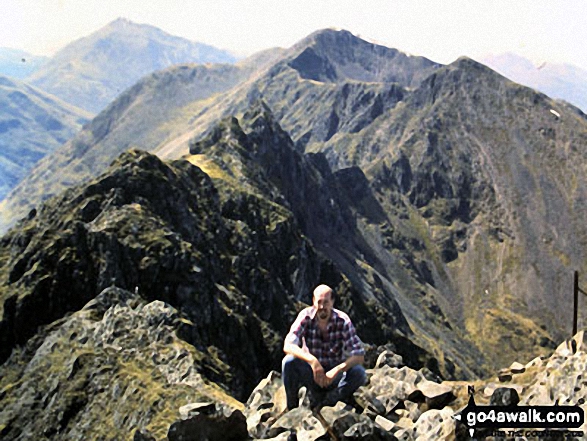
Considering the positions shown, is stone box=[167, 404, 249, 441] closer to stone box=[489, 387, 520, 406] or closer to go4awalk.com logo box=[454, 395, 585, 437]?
go4awalk.com logo box=[454, 395, 585, 437]

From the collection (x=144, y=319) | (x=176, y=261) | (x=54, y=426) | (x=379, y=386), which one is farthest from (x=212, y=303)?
(x=379, y=386)

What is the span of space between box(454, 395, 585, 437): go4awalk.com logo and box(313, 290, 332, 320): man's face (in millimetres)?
5718

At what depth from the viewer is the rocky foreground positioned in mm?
19875

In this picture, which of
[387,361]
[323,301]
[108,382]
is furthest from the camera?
[108,382]

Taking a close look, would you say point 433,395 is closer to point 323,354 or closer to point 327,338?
point 323,354

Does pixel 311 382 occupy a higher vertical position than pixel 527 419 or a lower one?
higher

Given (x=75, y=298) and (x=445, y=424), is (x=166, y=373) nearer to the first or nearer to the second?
(x=445, y=424)

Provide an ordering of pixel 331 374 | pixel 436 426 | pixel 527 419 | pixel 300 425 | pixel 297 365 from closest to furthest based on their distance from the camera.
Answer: pixel 527 419
pixel 300 425
pixel 436 426
pixel 331 374
pixel 297 365

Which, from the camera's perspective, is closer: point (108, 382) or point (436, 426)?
point (436, 426)

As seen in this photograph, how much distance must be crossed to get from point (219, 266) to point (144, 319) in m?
72.7

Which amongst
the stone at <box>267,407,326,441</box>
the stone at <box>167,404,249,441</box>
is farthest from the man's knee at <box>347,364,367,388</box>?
the stone at <box>167,404,249,441</box>

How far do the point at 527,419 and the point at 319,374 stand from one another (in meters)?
7.02

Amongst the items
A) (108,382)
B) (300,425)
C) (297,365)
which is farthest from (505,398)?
(108,382)

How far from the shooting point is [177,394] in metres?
32.9
